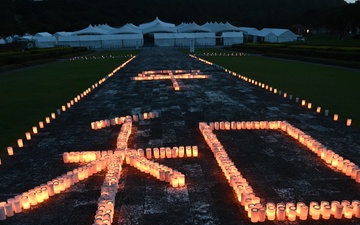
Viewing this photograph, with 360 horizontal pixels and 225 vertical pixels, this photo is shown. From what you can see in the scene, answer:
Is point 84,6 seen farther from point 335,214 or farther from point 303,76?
point 335,214

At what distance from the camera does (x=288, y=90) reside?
586 inches

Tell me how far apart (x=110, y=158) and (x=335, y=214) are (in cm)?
446

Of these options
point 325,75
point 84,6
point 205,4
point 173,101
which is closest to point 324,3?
point 205,4

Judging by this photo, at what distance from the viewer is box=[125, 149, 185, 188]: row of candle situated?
5.89 m

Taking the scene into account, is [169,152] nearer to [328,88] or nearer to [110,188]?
[110,188]

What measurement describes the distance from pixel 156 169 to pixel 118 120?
13.7 feet

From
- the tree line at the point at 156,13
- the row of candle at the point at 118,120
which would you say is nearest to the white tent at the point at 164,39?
the tree line at the point at 156,13

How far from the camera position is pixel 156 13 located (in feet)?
399

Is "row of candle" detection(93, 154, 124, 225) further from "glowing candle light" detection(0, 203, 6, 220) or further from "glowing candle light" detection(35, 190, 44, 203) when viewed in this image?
"glowing candle light" detection(0, 203, 6, 220)

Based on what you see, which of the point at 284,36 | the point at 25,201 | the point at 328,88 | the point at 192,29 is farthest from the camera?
the point at 284,36

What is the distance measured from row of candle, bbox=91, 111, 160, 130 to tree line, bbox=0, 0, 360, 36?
60.8 meters

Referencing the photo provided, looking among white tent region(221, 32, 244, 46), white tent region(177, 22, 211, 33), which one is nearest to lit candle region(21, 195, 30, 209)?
white tent region(177, 22, 211, 33)

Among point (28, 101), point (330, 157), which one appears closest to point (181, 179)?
point (330, 157)

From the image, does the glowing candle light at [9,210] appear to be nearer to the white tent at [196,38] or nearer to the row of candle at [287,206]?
the row of candle at [287,206]
